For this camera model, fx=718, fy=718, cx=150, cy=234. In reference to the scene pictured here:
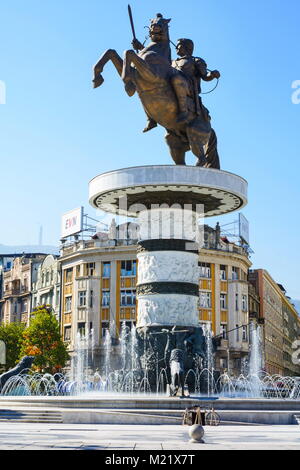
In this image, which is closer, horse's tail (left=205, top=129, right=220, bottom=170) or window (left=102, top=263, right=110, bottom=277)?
horse's tail (left=205, top=129, right=220, bottom=170)

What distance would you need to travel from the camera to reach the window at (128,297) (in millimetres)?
64062

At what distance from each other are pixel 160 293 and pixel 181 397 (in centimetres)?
369

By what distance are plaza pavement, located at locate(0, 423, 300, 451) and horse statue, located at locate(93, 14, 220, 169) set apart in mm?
9171

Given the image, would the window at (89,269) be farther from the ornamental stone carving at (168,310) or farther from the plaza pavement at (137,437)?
the plaza pavement at (137,437)

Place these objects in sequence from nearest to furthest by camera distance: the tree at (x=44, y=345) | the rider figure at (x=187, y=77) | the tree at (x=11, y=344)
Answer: the rider figure at (x=187, y=77), the tree at (x=44, y=345), the tree at (x=11, y=344)

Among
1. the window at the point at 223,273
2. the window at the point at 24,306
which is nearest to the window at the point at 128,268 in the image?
the window at the point at 223,273

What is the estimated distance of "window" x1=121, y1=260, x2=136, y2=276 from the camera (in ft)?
211

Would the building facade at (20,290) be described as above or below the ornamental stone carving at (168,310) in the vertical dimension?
above

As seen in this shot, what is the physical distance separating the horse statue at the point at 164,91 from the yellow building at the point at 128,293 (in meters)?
42.2

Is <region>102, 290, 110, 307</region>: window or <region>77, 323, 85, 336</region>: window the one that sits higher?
<region>102, 290, 110, 307</region>: window

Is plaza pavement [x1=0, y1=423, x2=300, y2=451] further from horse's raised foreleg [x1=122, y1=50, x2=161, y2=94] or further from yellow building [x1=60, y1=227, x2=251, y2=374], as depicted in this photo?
yellow building [x1=60, y1=227, x2=251, y2=374]

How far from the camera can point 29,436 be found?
12852 mm

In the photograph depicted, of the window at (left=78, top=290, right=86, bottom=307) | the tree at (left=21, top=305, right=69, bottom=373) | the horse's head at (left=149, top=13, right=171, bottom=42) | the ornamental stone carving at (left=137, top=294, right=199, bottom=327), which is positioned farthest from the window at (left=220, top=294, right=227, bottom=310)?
Result: the horse's head at (left=149, top=13, right=171, bottom=42)
